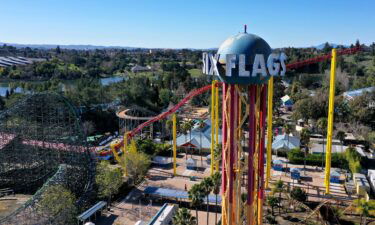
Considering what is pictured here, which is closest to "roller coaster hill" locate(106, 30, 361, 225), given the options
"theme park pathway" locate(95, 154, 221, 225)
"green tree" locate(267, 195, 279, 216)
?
"green tree" locate(267, 195, 279, 216)

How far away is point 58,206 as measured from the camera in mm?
32219

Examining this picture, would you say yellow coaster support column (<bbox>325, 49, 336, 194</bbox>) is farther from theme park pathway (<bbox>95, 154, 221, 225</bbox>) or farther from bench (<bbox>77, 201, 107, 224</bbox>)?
bench (<bbox>77, 201, 107, 224</bbox>)

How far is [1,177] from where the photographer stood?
149 feet

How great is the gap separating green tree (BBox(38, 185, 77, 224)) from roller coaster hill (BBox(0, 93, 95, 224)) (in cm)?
714

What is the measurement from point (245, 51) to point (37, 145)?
35.7 m

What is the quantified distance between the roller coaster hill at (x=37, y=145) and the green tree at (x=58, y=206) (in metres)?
7.14

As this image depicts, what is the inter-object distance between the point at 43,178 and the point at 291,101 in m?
71.2

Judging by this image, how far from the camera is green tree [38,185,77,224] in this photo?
31.4 metres

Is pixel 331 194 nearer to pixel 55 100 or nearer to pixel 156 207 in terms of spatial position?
pixel 156 207

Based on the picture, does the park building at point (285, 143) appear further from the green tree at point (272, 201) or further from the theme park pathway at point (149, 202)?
the green tree at point (272, 201)

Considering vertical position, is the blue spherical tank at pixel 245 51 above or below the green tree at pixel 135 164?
above

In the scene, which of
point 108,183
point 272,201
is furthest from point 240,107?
point 108,183

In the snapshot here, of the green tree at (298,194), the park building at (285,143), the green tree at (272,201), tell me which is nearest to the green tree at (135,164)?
the green tree at (272,201)

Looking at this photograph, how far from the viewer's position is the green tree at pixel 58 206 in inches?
1237
